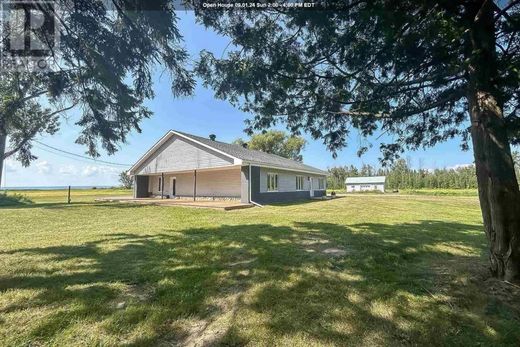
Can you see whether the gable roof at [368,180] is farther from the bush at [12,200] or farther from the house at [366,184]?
the bush at [12,200]

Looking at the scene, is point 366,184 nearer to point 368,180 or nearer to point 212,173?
point 368,180

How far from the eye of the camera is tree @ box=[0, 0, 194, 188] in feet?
12.4

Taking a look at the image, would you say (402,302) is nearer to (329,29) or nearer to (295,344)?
(295,344)

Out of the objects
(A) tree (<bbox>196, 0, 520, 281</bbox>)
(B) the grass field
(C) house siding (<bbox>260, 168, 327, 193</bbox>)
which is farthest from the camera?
(C) house siding (<bbox>260, 168, 327, 193</bbox>)

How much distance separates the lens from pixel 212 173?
2009cm

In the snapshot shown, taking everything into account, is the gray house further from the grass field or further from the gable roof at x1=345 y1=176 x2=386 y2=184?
the gable roof at x1=345 y1=176 x2=386 y2=184

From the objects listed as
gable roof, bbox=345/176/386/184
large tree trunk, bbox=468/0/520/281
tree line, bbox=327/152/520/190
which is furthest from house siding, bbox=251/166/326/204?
gable roof, bbox=345/176/386/184

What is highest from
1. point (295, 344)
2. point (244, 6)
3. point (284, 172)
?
point (244, 6)

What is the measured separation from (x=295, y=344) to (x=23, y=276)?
402 centimetres

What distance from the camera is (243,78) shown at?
158 inches

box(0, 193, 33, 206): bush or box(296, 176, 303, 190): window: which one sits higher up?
box(296, 176, 303, 190): window

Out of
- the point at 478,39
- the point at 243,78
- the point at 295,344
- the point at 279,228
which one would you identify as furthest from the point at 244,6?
the point at 279,228

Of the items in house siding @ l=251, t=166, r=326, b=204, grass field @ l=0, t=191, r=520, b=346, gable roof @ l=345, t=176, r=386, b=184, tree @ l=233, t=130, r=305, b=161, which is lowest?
grass field @ l=0, t=191, r=520, b=346

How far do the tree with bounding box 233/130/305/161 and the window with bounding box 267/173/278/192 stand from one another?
2170cm
